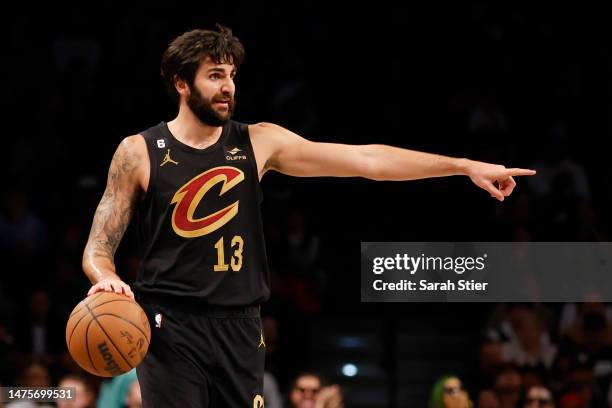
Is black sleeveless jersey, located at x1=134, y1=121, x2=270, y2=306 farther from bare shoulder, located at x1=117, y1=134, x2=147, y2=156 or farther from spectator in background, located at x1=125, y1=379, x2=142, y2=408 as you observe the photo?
spectator in background, located at x1=125, y1=379, x2=142, y2=408

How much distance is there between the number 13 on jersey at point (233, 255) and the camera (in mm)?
4594

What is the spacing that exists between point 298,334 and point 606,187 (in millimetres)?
3043

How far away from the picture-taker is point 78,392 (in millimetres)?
7363

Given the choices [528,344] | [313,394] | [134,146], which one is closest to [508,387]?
[528,344]

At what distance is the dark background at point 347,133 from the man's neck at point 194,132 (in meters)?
3.77

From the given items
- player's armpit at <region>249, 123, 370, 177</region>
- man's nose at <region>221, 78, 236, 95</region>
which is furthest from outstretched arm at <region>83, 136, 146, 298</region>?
player's armpit at <region>249, 123, 370, 177</region>

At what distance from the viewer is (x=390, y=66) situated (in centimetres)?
1077

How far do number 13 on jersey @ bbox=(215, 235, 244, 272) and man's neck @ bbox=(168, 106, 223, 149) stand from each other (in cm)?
42

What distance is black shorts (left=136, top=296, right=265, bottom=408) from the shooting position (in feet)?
14.8

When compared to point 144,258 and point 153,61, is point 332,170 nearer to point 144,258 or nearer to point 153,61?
point 144,258

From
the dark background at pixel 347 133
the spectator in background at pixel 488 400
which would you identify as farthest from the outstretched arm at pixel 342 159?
the dark background at pixel 347 133

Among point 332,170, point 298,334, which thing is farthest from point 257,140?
point 298,334

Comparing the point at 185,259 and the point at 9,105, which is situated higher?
the point at 9,105

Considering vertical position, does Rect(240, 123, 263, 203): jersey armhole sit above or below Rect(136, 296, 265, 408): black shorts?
above
